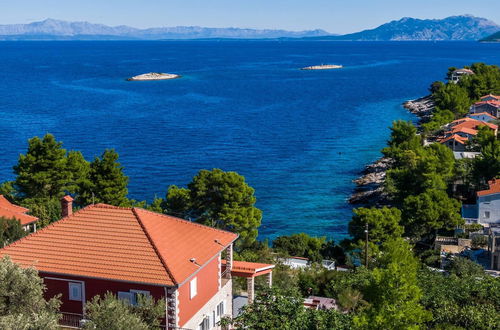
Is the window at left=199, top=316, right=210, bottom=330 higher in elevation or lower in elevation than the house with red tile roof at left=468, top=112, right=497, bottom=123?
lower

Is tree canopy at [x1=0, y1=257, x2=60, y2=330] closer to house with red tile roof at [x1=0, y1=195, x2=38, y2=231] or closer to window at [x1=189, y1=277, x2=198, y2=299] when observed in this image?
window at [x1=189, y1=277, x2=198, y2=299]

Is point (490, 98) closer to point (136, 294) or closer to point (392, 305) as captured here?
point (392, 305)

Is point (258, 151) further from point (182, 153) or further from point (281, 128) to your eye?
point (281, 128)

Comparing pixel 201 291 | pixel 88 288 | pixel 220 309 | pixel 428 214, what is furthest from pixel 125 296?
pixel 428 214

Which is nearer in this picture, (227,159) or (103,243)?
(103,243)

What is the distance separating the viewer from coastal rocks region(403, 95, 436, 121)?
313ft

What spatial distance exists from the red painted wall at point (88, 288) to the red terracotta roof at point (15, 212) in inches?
563

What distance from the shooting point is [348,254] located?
3578 cm

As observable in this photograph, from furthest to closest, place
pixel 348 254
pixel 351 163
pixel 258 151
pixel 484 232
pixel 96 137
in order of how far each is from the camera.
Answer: pixel 96 137 → pixel 258 151 → pixel 351 163 → pixel 484 232 → pixel 348 254

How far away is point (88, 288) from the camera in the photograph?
1989 cm

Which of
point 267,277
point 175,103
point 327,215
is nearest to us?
point 267,277

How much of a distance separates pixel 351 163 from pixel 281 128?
23.5m

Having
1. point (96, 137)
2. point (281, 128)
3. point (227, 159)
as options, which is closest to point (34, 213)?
point (227, 159)

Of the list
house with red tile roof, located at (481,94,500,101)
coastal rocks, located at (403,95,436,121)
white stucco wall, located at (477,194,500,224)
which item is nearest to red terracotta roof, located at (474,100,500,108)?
house with red tile roof, located at (481,94,500,101)
